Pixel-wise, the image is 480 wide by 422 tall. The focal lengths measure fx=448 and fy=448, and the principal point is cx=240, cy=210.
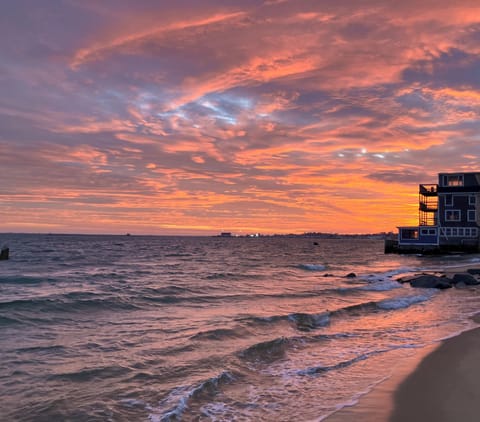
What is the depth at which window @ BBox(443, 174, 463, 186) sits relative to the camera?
223 ft

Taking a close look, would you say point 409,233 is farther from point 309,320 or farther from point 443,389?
point 443,389

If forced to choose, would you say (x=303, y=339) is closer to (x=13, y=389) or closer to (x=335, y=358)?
(x=335, y=358)

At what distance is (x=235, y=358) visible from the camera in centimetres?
1151

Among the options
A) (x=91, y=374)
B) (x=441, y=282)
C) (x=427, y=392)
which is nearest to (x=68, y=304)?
(x=91, y=374)

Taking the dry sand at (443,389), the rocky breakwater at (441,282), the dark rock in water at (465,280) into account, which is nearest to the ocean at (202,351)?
the dry sand at (443,389)

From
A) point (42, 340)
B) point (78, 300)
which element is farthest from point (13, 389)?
point (78, 300)

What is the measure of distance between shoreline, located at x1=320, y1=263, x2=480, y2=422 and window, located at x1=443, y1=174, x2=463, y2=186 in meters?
63.1

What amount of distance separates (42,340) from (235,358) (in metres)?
5.88

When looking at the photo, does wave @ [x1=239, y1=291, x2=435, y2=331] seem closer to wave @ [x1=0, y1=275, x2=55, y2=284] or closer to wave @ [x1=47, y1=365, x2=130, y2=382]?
wave @ [x1=47, y1=365, x2=130, y2=382]

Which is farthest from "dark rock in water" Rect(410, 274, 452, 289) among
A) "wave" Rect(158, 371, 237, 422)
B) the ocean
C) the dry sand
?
"wave" Rect(158, 371, 237, 422)

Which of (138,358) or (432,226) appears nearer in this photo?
(138,358)

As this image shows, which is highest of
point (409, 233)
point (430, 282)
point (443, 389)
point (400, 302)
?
point (409, 233)

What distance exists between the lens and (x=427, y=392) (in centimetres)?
843

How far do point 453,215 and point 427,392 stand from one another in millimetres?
65763
